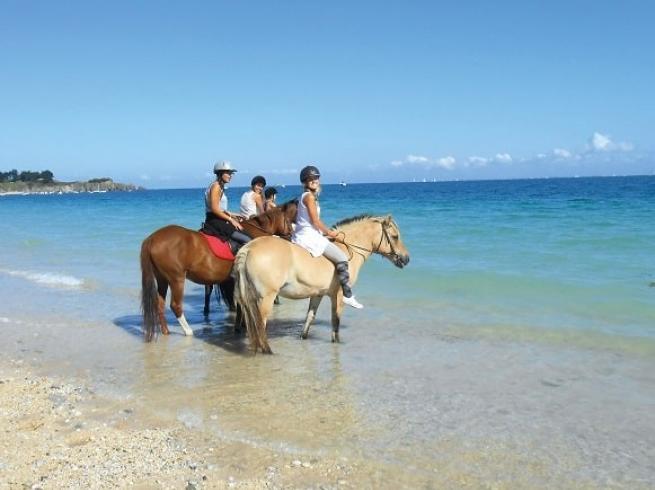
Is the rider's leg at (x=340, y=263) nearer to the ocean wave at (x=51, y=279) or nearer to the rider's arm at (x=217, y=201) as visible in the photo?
the rider's arm at (x=217, y=201)

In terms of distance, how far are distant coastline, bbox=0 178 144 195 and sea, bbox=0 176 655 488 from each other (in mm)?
162299

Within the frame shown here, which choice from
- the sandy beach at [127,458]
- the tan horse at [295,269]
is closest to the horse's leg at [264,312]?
the tan horse at [295,269]

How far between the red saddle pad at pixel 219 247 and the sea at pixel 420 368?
3.89 ft

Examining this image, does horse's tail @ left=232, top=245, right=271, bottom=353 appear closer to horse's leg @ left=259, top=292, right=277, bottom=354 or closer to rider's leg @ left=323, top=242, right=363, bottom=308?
horse's leg @ left=259, top=292, right=277, bottom=354

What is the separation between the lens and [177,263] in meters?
8.51

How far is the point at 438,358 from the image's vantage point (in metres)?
7.47

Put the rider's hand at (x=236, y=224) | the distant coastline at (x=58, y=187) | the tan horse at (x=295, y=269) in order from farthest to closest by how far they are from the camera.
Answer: the distant coastline at (x=58, y=187), the rider's hand at (x=236, y=224), the tan horse at (x=295, y=269)

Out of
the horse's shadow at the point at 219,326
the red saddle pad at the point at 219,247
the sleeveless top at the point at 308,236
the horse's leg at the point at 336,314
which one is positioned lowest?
the horse's shadow at the point at 219,326

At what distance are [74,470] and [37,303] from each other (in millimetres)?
8108

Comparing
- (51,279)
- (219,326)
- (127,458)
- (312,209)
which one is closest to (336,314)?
(312,209)

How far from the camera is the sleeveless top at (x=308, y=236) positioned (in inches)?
312

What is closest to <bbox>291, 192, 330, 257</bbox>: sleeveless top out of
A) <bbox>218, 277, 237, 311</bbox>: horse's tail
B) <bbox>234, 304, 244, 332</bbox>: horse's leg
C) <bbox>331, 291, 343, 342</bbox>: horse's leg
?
<bbox>331, 291, 343, 342</bbox>: horse's leg

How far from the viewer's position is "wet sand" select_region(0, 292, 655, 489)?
4.40 m

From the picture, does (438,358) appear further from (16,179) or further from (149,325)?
(16,179)
